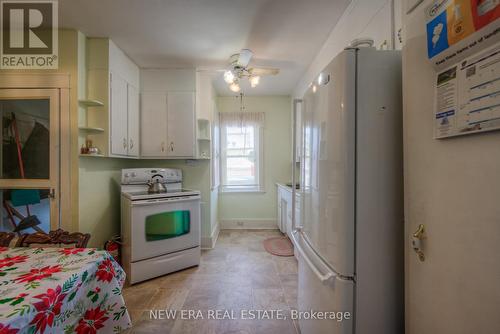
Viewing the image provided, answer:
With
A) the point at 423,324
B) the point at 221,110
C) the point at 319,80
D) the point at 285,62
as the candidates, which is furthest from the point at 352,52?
the point at 221,110

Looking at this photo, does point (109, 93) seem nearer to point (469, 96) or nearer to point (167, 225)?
point (167, 225)

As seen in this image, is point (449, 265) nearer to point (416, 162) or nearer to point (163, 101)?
point (416, 162)

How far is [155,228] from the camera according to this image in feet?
7.70

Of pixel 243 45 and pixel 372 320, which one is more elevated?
pixel 243 45

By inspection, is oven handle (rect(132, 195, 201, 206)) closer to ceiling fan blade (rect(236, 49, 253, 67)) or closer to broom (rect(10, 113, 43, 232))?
broom (rect(10, 113, 43, 232))

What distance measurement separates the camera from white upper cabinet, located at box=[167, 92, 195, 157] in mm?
2906

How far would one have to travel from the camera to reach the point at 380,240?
3.15 ft

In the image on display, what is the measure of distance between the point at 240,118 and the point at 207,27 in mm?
2092

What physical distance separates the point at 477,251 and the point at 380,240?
1.24 feet

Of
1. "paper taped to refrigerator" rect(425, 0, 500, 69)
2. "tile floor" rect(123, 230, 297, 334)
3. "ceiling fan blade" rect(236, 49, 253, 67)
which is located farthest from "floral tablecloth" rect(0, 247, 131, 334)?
"ceiling fan blade" rect(236, 49, 253, 67)

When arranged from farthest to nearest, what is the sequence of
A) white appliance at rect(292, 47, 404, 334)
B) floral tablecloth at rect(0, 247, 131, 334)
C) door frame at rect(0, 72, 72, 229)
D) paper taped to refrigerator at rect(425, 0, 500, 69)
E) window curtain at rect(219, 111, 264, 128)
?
window curtain at rect(219, 111, 264, 128)
door frame at rect(0, 72, 72, 229)
white appliance at rect(292, 47, 404, 334)
floral tablecloth at rect(0, 247, 131, 334)
paper taped to refrigerator at rect(425, 0, 500, 69)

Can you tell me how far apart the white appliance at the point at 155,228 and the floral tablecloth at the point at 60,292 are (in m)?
1.06

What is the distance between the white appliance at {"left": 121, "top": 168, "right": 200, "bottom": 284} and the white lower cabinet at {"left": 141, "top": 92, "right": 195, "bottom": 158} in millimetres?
351

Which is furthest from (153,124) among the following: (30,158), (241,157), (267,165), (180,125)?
(267,165)
